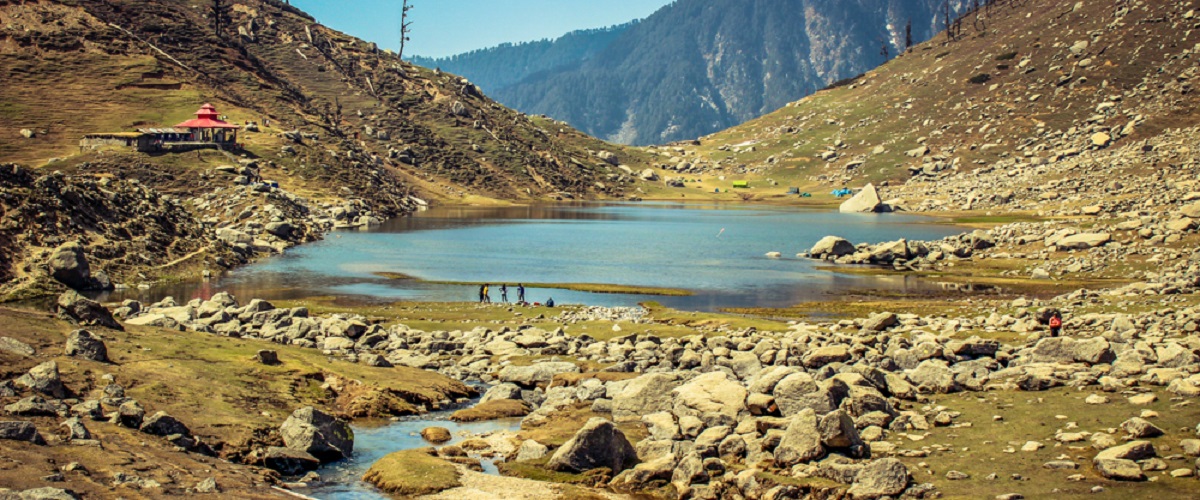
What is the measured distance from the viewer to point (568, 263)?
373 ft

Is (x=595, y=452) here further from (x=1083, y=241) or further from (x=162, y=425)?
(x=1083, y=241)

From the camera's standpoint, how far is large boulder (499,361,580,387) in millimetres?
46812

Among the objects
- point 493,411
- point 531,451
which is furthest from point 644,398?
point 493,411

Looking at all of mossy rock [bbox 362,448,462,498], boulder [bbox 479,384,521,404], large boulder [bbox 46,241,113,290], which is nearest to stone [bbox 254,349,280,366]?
boulder [bbox 479,384,521,404]

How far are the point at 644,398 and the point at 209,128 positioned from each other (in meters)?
Answer: 151

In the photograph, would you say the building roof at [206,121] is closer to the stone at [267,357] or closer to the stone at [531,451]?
the stone at [267,357]

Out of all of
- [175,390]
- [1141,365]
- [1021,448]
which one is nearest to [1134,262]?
[1141,365]

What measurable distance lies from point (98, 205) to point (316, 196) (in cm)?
7910

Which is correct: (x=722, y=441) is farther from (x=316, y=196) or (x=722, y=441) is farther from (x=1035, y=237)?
(x=316, y=196)

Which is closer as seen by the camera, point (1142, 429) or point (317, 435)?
point (1142, 429)

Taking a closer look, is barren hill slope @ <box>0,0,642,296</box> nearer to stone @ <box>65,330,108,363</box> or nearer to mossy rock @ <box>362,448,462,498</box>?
stone @ <box>65,330,108,363</box>

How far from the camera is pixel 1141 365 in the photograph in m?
34.6

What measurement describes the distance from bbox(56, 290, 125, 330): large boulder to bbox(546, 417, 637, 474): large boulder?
880 inches

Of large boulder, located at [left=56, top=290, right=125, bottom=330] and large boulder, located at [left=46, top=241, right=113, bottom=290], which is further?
large boulder, located at [left=46, top=241, right=113, bottom=290]
